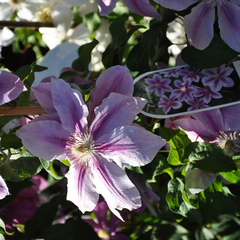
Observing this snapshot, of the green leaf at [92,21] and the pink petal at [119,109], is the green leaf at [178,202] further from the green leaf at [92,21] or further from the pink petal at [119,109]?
the green leaf at [92,21]

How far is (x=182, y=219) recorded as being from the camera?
60 cm

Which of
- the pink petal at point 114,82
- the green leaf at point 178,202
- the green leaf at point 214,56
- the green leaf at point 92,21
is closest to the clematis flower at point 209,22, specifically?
the green leaf at point 214,56

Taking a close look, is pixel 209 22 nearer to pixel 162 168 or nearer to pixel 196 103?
pixel 196 103

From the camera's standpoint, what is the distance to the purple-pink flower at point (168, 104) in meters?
0.41

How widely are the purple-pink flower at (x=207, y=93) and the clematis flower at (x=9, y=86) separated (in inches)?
10.0

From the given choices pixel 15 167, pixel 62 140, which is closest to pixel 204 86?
pixel 62 140

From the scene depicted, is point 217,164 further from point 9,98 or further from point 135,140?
point 9,98

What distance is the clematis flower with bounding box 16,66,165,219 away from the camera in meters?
0.34

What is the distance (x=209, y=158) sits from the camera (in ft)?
1.42

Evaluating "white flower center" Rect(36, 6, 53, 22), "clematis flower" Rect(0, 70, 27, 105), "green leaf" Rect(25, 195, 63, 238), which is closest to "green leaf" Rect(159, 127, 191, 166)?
"clematis flower" Rect(0, 70, 27, 105)

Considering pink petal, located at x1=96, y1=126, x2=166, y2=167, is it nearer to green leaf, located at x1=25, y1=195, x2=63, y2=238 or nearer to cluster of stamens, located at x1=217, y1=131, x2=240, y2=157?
cluster of stamens, located at x1=217, y1=131, x2=240, y2=157

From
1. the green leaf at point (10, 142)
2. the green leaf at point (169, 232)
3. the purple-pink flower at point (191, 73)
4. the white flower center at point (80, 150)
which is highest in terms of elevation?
the purple-pink flower at point (191, 73)

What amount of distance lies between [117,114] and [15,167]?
22 centimetres

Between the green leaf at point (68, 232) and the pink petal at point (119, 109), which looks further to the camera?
the green leaf at point (68, 232)
